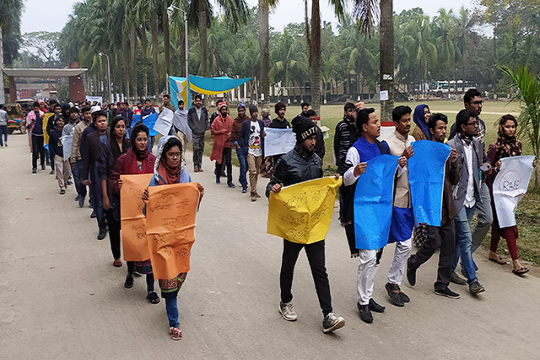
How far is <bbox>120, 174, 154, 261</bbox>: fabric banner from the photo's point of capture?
211 inches

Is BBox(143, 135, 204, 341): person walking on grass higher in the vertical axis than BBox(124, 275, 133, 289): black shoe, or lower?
higher

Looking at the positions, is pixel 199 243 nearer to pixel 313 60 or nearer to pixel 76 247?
pixel 76 247

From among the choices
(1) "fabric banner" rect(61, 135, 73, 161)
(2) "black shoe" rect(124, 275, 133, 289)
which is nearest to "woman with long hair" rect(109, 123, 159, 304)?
(2) "black shoe" rect(124, 275, 133, 289)

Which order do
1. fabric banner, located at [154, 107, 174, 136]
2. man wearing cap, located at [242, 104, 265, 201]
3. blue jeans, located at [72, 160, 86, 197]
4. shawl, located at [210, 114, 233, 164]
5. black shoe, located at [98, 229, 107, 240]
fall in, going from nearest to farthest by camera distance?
black shoe, located at [98, 229, 107, 240] → blue jeans, located at [72, 160, 86, 197] → man wearing cap, located at [242, 104, 265, 201] → shawl, located at [210, 114, 233, 164] → fabric banner, located at [154, 107, 174, 136]

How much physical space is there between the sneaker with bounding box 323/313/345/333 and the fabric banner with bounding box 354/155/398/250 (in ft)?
2.25

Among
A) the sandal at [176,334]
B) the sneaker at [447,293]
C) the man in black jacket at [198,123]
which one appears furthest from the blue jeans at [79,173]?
the sneaker at [447,293]

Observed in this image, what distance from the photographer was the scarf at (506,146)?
620 cm

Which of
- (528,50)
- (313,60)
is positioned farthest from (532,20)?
(313,60)

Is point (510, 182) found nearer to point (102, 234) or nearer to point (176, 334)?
point (176, 334)

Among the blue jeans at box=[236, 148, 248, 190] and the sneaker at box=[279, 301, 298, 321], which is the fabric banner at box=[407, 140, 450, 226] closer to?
the sneaker at box=[279, 301, 298, 321]

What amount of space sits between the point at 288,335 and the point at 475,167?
2.66m

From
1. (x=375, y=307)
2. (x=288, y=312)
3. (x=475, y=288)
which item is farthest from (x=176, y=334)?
(x=475, y=288)

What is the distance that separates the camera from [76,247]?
24.8 ft

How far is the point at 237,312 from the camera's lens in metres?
5.11
